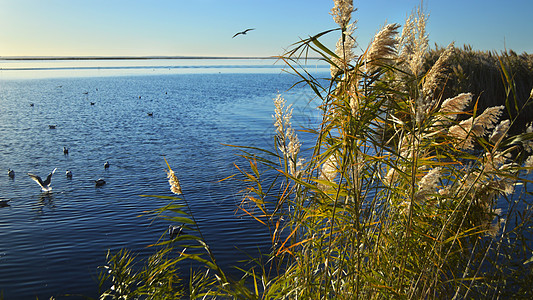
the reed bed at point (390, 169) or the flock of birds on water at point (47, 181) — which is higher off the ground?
the reed bed at point (390, 169)

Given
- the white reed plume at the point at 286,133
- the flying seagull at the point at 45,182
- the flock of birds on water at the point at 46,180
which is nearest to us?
the white reed plume at the point at 286,133

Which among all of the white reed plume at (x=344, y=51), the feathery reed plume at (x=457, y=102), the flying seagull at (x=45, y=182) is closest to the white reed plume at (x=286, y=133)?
the white reed plume at (x=344, y=51)

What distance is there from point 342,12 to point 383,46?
1.25 feet

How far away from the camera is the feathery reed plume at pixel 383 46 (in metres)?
2.63

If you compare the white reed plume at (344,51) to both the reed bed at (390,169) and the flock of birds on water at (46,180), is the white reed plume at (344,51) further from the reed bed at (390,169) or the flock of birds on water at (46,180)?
the flock of birds on water at (46,180)

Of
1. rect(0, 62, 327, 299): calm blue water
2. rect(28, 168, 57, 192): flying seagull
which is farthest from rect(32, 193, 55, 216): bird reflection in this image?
rect(28, 168, 57, 192): flying seagull

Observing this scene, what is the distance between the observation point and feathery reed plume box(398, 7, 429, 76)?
8.96ft

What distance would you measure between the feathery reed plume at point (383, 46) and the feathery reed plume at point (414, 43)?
15 cm

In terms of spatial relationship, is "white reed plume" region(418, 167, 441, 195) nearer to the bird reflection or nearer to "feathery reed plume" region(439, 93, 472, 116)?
"feathery reed plume" region(439, 93, 472, 116)

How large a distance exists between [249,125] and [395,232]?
68.3ft

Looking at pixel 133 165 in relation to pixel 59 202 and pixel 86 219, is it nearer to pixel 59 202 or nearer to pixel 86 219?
pixel 59 202

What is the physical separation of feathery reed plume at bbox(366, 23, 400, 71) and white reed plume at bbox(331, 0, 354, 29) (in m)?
0.25

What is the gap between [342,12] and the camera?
2.49 m

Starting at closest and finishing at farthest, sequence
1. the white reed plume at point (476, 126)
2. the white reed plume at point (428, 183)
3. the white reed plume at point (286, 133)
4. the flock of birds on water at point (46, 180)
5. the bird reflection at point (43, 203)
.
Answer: the white reed plume at point (428, 183)
the white reed plume at point (476, 126)
the white reed plume at point (286, 133)
the bird reflection at point (43, 203)
the flock of birds on water at point (46, 180)
